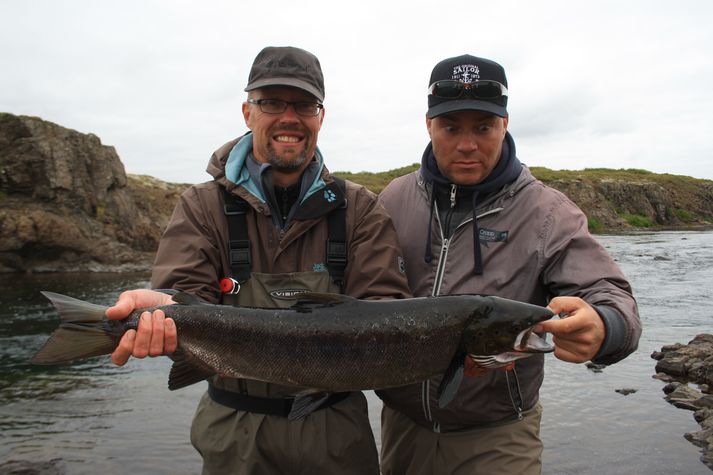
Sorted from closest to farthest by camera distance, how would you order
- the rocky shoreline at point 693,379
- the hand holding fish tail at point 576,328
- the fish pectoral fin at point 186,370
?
the hand holding fish tail at point 576,328, the fish pectoral fin at point 186,370, the rocky shoreline at point 693,379

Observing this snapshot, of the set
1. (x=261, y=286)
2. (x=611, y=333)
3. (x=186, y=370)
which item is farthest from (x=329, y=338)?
(x=611, y=333)

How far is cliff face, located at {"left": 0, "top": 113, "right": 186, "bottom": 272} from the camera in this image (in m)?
24.7

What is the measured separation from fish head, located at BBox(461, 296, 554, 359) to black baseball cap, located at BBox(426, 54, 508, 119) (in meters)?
1.37

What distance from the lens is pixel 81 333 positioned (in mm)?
3391

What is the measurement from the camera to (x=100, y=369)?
12.0m

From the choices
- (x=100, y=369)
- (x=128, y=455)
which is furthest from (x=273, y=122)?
(x=100, y=369)

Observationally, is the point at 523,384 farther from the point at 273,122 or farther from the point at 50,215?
the point at 50,215

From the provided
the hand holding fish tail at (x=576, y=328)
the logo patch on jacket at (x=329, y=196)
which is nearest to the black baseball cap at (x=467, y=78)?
the logo patch on jacket at (x=329, y=196)

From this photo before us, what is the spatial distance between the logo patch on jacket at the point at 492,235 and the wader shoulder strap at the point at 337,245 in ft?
3.08

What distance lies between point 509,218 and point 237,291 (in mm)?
1889

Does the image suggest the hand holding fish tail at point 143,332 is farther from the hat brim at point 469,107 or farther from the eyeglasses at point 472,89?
the eyeglasses at point 472,89

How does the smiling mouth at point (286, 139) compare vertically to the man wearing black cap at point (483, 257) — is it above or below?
above

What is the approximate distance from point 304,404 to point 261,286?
82 centimetres

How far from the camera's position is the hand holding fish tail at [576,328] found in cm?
314
